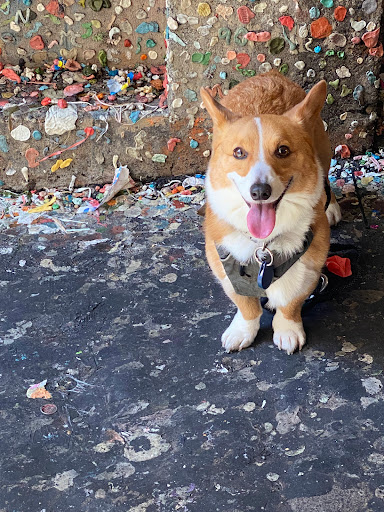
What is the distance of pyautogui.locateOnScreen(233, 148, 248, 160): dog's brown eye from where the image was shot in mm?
2119

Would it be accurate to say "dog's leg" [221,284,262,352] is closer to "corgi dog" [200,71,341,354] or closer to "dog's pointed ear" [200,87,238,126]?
"corgi dog" [200,71,341,354]

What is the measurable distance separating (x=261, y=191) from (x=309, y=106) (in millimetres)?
432

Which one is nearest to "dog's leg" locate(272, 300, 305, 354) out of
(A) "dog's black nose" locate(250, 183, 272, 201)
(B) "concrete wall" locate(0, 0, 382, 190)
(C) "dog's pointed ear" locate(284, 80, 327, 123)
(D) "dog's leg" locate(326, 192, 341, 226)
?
(A) "dog's black nose" locate(250, 183, 272, 201)

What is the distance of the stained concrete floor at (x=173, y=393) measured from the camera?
6.60 feet

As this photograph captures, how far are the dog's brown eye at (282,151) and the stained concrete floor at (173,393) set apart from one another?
87cm

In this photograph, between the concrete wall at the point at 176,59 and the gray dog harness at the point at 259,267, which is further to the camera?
the concrete wall at the point at 176,59

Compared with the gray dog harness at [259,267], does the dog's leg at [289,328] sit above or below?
below

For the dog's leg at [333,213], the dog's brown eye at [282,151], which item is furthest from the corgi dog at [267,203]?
the dog's leg at [333,213]

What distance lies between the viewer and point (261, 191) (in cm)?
201

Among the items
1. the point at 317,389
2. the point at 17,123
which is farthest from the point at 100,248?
the point at 317,389

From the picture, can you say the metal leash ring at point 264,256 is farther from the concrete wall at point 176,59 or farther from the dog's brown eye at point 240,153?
the concrete wall at point 176,59

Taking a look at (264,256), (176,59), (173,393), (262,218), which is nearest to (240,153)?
(262,218)

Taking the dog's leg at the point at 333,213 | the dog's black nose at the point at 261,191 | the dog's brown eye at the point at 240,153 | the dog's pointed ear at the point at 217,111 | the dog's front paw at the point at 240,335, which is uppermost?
the dog's pointed ear at the point at 217,111

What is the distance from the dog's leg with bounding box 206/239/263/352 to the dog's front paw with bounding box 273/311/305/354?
0.29ft
